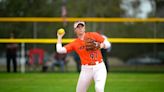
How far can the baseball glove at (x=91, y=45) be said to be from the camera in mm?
9719

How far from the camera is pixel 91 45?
973cm

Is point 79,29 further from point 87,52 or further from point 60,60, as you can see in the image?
point 60,60

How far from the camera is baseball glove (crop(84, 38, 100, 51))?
9.72 m

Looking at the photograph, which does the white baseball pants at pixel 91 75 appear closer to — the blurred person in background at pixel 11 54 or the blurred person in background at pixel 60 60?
the blurred person in background at pixel 11 54

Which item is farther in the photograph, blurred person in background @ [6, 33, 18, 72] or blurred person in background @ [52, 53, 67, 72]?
blurred person in background @ [52, 53, 67, 72]

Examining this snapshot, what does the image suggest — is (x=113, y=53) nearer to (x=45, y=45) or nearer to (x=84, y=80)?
(x=45, y=45)

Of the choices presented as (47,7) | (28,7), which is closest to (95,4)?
(47,7)

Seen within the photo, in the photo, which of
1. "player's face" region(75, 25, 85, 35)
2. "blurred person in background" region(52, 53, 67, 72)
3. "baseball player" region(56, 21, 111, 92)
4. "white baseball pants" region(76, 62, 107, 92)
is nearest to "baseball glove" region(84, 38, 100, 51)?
"baseball player" region(56, 21, 111, 92)

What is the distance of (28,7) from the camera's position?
97.7 feet

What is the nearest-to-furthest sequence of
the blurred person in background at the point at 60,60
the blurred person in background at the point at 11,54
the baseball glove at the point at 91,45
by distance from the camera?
the baseball glove at the point at 91,45 < the blurred person in background at the point at 11,54 < the blurred person in background at the point at 60,60

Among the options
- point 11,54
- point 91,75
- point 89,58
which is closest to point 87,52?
point 89,58

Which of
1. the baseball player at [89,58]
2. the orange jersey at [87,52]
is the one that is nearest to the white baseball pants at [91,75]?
the baseball player at [89,58]

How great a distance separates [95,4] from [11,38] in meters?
14.3

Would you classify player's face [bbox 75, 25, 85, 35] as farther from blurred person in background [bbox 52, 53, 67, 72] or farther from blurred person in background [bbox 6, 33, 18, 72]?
blurred person in background [bbox 52, 53, 67, 72]
